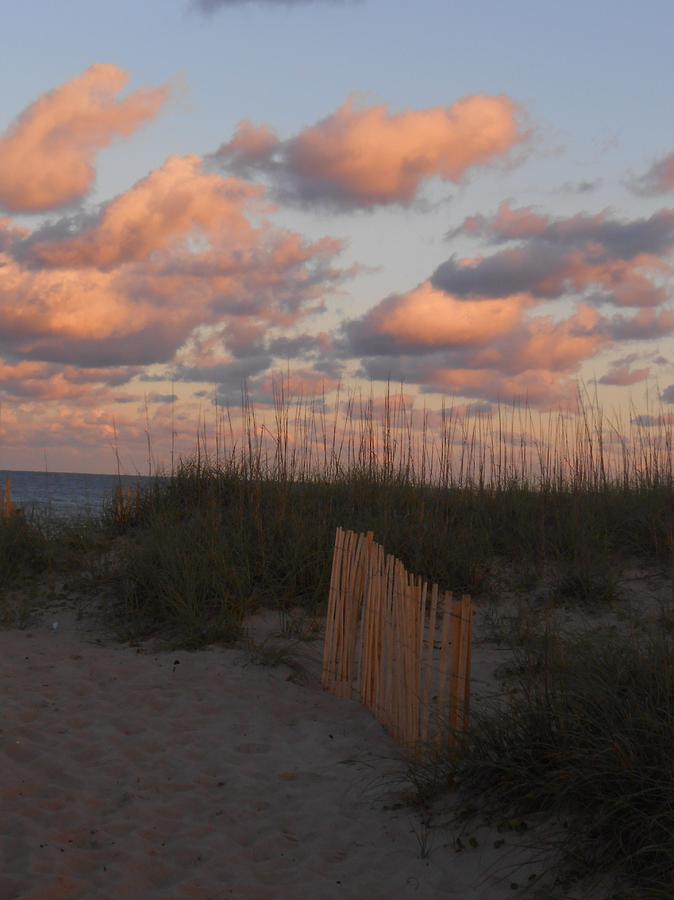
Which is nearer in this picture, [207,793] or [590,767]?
[590,767]

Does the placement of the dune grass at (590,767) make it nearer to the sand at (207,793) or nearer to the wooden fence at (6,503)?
the sand at (207,793)

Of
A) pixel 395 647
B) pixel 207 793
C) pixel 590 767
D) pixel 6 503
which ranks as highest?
pixel 6 503

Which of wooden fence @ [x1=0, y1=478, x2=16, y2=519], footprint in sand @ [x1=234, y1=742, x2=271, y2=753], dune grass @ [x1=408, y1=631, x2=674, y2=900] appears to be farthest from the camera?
wooden fence @ [x1=0, y1=478, x2=16, y2=519]

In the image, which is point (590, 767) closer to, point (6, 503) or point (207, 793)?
point (207, 793)

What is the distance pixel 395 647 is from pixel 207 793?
1.09 metres

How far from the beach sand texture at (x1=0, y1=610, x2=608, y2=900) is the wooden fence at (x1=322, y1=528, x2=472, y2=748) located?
0.17m

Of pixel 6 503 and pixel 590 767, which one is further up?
pixel 6 503

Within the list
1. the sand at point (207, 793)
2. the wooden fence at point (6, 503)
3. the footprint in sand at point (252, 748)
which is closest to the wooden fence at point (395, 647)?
the sand at point (207, 793)

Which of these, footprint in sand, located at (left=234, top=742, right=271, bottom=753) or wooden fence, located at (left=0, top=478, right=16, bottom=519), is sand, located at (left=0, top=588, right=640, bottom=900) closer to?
footprint in sand, located at (left=234, top=742, right=271, bottom=753)

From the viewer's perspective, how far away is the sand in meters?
2.99

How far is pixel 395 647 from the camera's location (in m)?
4.13

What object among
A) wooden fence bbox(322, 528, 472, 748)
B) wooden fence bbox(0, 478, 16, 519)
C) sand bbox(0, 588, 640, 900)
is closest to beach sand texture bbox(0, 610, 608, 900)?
sand bbox(0, 588, 640, 900)

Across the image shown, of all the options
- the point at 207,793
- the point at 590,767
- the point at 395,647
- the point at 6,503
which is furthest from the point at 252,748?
the point at 6,503

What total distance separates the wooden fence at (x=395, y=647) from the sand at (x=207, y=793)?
17cm
